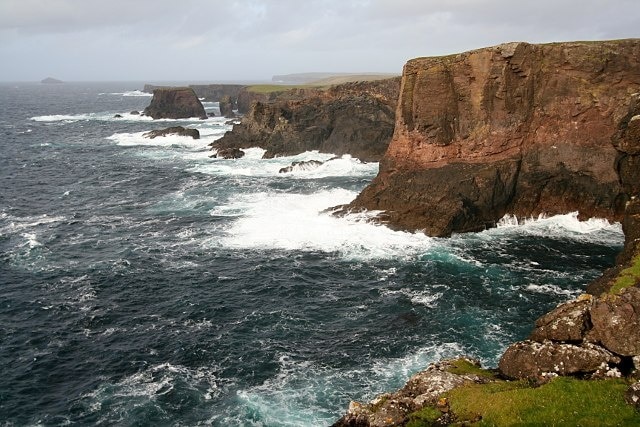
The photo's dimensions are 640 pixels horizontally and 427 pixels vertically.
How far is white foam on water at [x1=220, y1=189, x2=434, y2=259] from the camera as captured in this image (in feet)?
142

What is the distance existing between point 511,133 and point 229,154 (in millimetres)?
49835

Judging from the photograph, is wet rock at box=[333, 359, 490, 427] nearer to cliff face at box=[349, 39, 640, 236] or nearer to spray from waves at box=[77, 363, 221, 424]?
spray from waves at box=[77, 363, 221, 424]

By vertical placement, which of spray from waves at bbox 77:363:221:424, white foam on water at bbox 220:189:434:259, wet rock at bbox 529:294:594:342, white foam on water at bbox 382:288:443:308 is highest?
wet rock at bbox 529:294:594:342

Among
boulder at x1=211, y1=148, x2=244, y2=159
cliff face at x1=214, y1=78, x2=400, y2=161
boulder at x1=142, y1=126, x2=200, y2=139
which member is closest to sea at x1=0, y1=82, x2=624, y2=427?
cliff face at x1=214, y1=78, x2=400, y2=161

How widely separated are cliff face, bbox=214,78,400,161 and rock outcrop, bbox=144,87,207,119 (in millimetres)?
53513

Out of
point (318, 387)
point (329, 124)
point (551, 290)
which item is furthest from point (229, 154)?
point (318, 387)

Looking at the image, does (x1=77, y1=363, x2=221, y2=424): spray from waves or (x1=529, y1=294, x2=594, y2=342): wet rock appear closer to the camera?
(x1=529, y1=294, x2=594, y2=342): wet rock

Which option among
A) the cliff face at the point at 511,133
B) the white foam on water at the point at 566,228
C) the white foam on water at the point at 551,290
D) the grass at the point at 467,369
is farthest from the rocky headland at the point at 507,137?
the grass at the point at 467,369

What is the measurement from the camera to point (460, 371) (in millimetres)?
18828

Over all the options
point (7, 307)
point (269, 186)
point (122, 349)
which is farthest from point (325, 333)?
point (269, 186)

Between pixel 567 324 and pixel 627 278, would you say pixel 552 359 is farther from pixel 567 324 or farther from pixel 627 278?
pixel 627 278

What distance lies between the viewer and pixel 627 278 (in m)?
23.9

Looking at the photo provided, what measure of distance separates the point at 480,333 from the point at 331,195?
32504 millimetres

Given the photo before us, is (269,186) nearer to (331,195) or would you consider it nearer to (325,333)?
(331,195)
